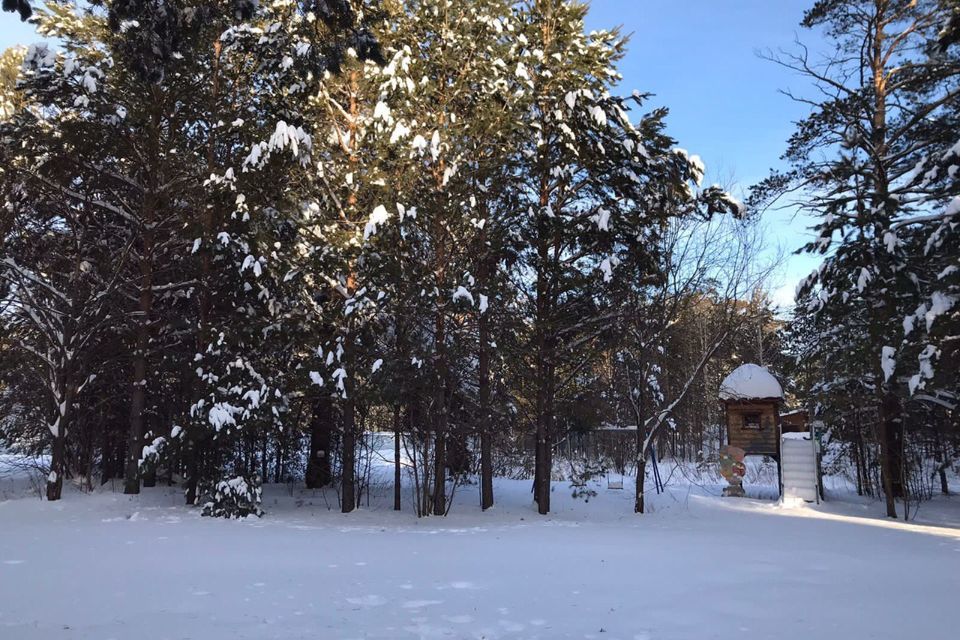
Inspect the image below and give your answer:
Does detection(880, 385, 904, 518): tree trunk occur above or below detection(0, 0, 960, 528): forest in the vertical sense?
below

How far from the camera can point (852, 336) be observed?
13.4 m

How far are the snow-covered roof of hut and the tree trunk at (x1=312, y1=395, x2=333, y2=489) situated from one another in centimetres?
1054

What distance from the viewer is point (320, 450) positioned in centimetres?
1551

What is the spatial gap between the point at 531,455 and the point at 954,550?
13.8 metres

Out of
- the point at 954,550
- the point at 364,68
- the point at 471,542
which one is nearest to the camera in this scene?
the point at 954,550

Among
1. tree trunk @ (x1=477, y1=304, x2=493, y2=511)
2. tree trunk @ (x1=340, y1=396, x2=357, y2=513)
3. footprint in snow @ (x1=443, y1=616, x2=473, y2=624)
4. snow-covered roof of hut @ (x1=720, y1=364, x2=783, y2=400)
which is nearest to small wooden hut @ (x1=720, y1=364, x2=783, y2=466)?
snow-covered roof of hut @ (x1=720, y1=364, x2=783, y2=400)

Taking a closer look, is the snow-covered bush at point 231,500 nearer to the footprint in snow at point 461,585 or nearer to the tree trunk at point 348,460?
the tree trunk at point 348,460

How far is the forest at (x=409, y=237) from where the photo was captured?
450 inches

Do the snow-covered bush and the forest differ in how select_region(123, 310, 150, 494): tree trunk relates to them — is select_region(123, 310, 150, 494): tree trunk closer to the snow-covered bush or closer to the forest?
the forest

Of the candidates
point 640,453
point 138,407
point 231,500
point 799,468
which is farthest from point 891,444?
point 138,407

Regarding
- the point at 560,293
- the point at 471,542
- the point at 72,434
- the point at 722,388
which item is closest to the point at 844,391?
the point at 722,388

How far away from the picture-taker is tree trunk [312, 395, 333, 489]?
14.9 m

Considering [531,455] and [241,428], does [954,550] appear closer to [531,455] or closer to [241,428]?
[241,428]

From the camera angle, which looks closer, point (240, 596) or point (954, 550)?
point (240, 596)
